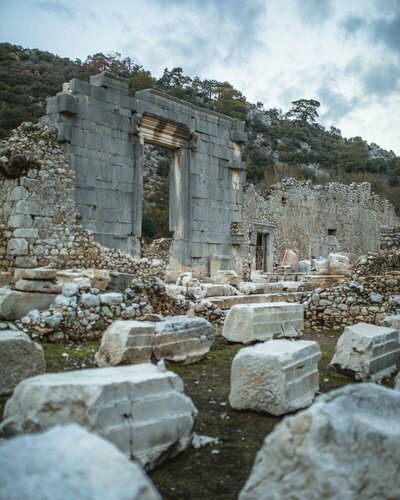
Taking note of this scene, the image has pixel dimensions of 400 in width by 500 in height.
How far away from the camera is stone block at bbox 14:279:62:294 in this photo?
8508 mm

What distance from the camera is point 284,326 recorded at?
8.32 m

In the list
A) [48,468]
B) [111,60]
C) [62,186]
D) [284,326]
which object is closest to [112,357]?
[284,326]

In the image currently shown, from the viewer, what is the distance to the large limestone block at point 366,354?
5898mm

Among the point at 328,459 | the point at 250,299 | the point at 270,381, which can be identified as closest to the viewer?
the point at 328,459

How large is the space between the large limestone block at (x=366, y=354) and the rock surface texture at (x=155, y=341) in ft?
5.80

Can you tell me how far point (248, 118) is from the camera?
55.5 meters

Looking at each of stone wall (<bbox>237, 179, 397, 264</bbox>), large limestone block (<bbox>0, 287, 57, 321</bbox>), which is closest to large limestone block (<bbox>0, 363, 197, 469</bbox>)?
large limestone block (<bbox>0, 287, 57, 321</bbox>)

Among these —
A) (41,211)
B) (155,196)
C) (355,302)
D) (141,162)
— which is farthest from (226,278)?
(155,196)

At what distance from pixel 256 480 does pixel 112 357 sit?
355 centimetres

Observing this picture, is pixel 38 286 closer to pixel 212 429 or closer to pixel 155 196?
pixel 212 429

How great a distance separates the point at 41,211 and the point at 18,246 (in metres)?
0.90

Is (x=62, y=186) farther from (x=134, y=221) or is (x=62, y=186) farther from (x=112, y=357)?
(x=112, y=357)

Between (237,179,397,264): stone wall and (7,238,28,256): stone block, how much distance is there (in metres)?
14.3

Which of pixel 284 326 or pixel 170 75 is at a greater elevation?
pixel 170 75
